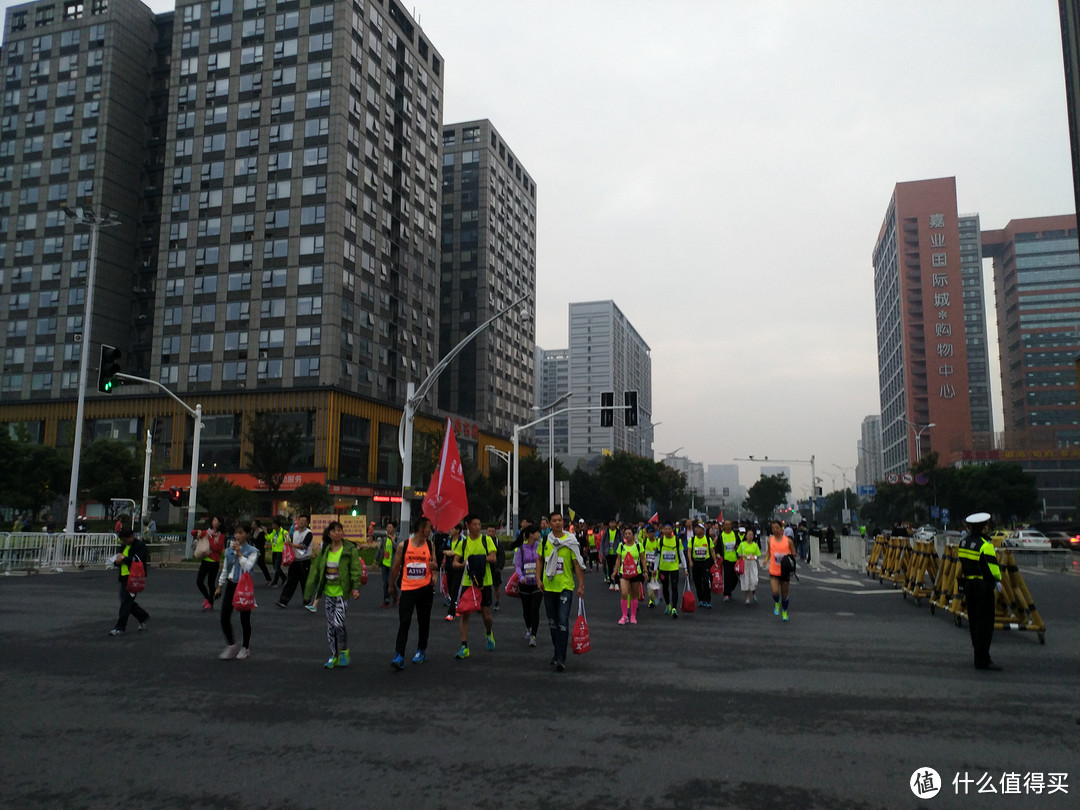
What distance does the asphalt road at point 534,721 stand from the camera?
5.18 metres

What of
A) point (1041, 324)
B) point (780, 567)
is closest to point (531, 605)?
point (780, 567)

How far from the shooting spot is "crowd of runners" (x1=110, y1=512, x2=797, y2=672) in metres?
9.70

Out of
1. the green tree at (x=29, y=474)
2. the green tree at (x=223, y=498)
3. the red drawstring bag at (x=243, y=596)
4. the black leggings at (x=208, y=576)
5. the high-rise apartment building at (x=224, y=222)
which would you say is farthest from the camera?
the high-rise apartment building at (x=224, y=222)

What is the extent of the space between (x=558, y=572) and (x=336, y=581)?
285 centimetres

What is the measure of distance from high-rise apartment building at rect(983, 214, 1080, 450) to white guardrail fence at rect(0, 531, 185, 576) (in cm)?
11579

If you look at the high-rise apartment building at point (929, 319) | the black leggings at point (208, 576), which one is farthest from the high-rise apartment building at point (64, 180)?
the high-rise apartment building at point (929, 319)

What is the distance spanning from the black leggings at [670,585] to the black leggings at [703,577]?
3.01 ft

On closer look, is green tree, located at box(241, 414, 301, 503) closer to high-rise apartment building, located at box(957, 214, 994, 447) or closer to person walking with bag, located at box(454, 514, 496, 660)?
person walking with bag, located at box(454, 514, 496, 660)

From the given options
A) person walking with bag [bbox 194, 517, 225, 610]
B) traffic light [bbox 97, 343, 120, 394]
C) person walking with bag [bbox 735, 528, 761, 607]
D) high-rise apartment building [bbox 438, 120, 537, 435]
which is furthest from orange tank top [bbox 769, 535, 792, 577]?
high-rise apartment building [bbox 438, 120, 537, 435]

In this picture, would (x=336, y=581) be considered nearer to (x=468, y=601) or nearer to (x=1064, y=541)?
(x=468, y=601)

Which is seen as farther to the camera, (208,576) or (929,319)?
(929,319)

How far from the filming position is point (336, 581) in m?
9.98

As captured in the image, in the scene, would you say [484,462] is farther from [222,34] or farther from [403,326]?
[222,34]

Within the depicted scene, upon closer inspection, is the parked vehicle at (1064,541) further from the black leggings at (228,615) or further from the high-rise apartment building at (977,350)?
the high-rise apartment building at (977,350)
